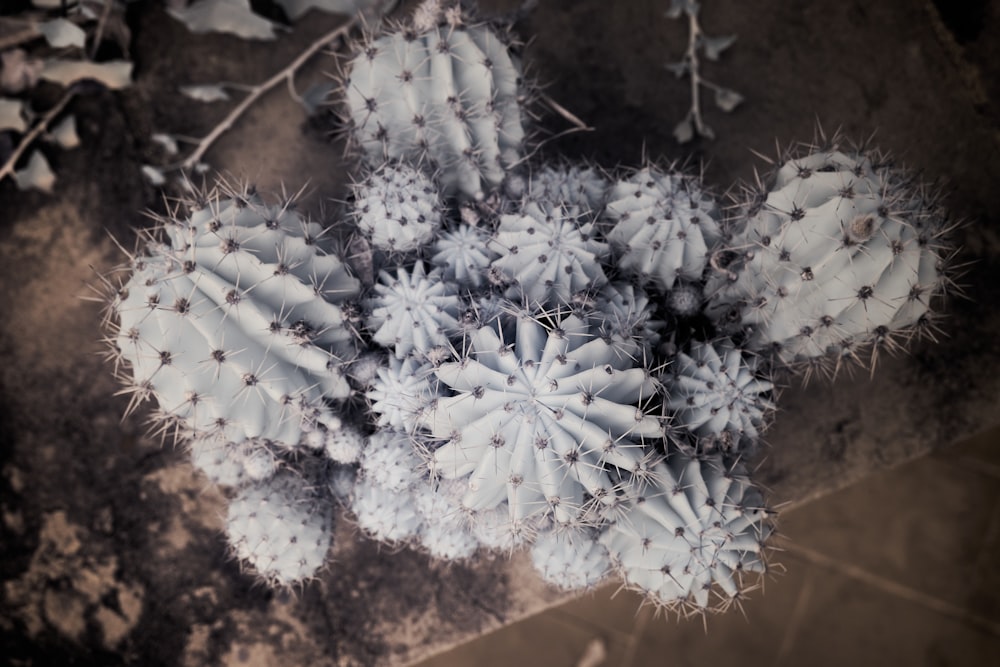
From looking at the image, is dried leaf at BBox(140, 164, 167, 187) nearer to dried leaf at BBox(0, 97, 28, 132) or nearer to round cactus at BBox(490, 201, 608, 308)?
dried leaf at BBox(0, 97, 28, 132)

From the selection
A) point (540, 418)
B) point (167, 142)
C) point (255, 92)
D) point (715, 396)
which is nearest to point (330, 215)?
point (255, 92)

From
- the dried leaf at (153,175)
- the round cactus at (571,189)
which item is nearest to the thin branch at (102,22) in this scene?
the dried leaf at (153,175)

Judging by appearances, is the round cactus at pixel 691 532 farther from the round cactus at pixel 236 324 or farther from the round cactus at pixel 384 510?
the round cactus at pixel 236 324

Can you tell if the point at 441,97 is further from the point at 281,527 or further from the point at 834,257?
the point at 281,527

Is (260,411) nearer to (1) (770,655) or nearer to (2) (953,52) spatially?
(2) (953,52)

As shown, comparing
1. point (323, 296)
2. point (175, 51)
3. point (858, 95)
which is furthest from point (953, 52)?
point (175, 51)

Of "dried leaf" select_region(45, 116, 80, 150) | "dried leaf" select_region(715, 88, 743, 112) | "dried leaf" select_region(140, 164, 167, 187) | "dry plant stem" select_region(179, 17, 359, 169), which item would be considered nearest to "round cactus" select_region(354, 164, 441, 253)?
"dry plant stem" select_region(179, 17, 359, 169)
